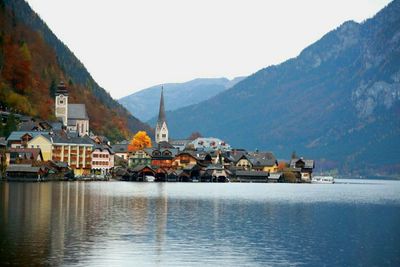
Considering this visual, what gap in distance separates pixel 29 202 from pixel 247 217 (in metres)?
19.4

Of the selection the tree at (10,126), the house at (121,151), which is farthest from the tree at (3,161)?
the house at (121,151)

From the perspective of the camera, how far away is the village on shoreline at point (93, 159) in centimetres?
13275

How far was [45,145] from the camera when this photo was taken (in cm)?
14612

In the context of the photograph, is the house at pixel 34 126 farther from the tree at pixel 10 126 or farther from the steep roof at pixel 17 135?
the steep roof at pixel 17 135

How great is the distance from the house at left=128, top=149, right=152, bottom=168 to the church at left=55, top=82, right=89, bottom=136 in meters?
14.9

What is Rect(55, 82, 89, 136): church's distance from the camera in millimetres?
184750

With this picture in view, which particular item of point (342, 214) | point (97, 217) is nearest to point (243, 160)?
point (342, 214)

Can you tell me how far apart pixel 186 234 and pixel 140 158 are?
124 meters

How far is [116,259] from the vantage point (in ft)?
128

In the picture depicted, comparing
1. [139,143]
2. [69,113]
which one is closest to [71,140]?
[139,143]

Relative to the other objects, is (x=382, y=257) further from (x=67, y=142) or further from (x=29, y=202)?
(x=67, y=142)

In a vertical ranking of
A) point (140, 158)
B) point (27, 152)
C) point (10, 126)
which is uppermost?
point (10, 126)

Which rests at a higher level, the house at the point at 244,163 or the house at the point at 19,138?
the house at the point at 19,138

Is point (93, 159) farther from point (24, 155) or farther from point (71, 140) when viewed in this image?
point (24, 155)
